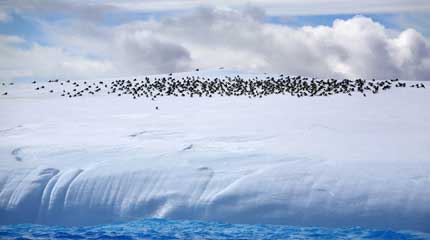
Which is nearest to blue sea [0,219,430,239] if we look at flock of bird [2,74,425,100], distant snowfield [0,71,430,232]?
distant snowfield [0,71,430,232]

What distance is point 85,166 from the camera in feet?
36.9

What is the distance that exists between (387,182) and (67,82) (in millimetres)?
30478

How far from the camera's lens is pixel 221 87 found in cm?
2962

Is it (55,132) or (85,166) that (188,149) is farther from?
(55,132)

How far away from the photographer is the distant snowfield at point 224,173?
9312mm

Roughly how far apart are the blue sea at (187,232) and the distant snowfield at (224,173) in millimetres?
161

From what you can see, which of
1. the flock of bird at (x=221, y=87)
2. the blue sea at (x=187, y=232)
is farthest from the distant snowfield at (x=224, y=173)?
the flock of bird at (x=221, y=87)

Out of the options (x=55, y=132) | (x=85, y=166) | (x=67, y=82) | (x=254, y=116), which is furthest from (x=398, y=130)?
(x=67, y=82)

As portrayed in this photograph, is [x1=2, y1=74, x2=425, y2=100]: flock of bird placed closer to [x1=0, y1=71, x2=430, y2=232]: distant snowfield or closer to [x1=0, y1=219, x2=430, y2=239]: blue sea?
[x1=0, y1=71, x2=430, y2=232]: distant snowfield

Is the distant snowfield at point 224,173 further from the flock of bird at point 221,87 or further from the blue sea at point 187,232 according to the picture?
the flock of bird at point 221,87

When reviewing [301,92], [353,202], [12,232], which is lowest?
[12,232]

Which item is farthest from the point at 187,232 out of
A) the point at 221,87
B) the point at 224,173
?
the point at 221,87

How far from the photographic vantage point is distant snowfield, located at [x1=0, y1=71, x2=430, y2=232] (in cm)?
931

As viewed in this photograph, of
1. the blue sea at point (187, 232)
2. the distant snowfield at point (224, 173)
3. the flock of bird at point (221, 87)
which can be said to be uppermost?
the flock of bird at point (221, 87)
